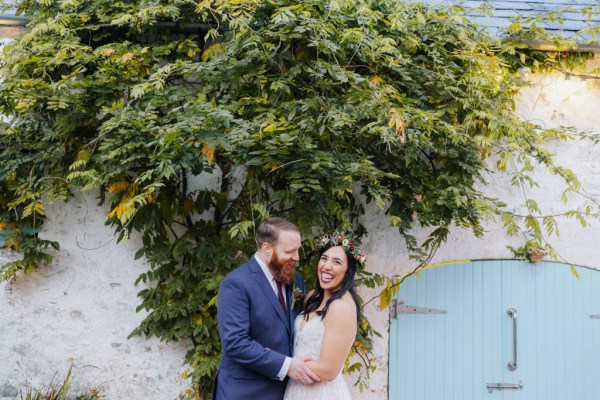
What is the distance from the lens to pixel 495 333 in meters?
5.50

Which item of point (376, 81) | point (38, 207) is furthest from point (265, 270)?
point (38, 207)

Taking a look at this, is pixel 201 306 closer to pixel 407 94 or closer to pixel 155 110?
pixel 155 110

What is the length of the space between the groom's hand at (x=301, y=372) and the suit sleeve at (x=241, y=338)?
Answer: 0.08 m

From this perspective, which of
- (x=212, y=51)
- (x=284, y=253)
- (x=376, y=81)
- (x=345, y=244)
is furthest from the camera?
(x=212, y=51)

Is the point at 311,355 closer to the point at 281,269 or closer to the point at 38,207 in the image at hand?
the point at 281,269

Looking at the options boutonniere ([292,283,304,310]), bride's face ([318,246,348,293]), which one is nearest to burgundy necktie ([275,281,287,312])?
boutonniere ([292,283,304,310])

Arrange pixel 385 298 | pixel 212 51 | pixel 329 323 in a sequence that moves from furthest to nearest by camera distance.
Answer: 1. pixel 385 298
2. pixel 212 51
3. pixel 329 323

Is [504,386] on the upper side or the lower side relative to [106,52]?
lower

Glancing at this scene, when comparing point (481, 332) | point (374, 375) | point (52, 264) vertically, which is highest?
point (52, 264)

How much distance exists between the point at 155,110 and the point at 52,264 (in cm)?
161

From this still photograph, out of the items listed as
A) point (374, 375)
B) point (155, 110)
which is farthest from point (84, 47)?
point (374, 375)

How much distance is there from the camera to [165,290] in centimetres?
512

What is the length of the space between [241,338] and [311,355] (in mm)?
477

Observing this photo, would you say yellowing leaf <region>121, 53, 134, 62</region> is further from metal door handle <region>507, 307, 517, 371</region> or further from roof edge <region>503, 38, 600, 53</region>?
metal door handle <region>507, 307, 517, 371</region>
